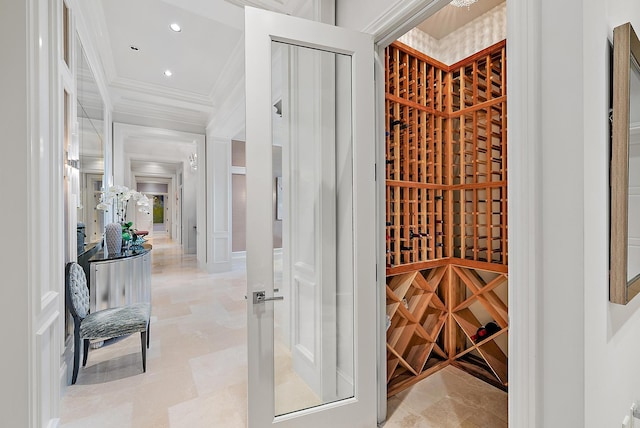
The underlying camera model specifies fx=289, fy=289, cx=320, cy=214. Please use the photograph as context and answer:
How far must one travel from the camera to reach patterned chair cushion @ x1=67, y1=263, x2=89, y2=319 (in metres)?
2.18

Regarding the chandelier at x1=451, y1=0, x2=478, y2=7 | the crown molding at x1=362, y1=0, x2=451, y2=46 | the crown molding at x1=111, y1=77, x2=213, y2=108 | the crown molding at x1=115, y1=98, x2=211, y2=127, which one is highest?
the crown molding at x1=111, y1=77, x2=213, y2=108

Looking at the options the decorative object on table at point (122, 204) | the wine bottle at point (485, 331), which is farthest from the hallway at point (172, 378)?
the wine bottle at point (485, 331)

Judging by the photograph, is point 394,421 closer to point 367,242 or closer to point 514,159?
point 367,242

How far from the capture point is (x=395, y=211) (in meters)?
2.17

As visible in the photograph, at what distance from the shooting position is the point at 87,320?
233 cm

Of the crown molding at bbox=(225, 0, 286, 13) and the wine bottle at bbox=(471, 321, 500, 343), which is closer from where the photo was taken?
the crown molding at bbox=(225, 0, 286, 13)

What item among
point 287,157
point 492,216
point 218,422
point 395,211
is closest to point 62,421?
point 218,422

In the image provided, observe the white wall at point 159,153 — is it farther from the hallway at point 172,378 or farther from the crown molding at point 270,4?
the crown molding at point 270,4

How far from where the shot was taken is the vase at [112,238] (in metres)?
3.04

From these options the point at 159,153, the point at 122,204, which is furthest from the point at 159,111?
the point at 159,153

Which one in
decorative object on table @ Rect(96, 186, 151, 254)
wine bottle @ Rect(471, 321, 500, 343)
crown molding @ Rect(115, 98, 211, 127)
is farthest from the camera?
crown molding @ Rect(115, 98, 211, 127)

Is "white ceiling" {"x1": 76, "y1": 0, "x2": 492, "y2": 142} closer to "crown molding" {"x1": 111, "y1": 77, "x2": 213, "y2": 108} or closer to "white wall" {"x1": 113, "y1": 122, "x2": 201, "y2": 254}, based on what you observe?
"crown molding" {"x1": 111, "y1": 77, "x2": 213, "y2": 108}

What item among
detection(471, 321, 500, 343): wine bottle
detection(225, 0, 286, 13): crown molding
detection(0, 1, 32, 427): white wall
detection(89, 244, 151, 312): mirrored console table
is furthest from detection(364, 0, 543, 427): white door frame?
detection(89, 244, 151, 312): mirrored console table

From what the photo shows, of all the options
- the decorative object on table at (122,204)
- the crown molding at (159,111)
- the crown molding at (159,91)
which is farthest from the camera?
the crown molding at (159,111)
